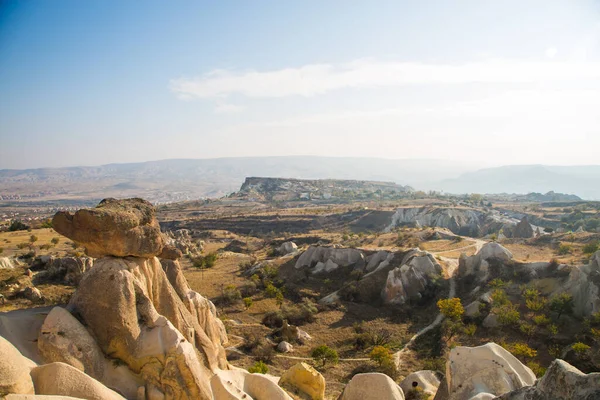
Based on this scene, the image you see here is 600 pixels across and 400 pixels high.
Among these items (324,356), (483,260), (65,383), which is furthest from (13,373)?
(483,260)

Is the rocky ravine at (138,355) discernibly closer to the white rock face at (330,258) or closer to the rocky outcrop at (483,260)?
the rocky outcrop at (483,260)

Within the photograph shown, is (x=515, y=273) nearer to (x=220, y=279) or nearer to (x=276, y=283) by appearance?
(x=276, y=283)

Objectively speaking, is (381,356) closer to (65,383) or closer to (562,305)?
(562,305)

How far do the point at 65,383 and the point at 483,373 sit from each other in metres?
13.1

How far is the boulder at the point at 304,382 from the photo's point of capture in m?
15.3

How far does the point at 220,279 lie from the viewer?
42.7 metres

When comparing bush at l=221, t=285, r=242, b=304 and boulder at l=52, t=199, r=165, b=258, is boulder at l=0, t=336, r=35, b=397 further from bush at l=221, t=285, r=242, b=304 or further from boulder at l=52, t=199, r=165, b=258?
bush at l=221, t=285, r=242, b=304

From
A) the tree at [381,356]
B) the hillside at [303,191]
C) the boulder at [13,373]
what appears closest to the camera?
the boulder at [13,373]

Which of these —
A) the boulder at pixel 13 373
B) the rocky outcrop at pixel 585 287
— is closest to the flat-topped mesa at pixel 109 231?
the boulder at pixel 13 373

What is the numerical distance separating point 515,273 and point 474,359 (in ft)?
68.7

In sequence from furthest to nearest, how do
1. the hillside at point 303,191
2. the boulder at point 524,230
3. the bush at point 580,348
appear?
the hillside at point 303,191 < the boulder at point 524,230 < the bush at point 580,348

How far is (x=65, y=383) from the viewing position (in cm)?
930

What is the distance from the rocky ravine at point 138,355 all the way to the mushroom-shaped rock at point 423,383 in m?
0.33

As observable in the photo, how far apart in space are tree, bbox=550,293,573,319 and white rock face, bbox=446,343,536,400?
48.7ft
